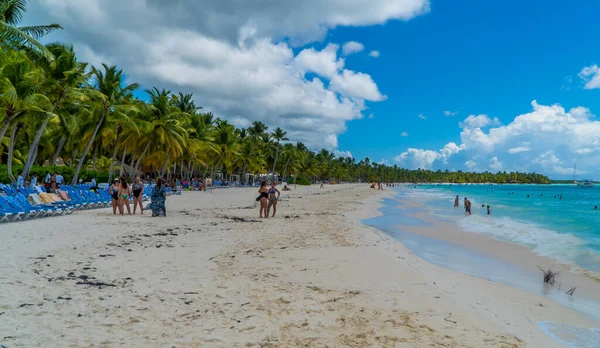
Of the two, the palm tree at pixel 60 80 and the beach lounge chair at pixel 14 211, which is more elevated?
the palm tree at pixel 60 80

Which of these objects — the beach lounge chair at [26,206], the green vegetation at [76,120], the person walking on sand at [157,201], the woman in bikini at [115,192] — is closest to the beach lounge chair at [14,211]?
the beach lounge chair at [26,206]

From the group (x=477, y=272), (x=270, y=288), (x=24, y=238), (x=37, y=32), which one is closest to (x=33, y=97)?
(x=37, y=32)

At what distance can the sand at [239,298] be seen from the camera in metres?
3.78

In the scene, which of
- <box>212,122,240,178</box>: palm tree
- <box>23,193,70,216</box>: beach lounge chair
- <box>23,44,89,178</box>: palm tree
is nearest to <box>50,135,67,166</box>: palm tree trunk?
<box>23,44,89,178</box>: palm tree

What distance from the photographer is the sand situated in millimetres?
3777

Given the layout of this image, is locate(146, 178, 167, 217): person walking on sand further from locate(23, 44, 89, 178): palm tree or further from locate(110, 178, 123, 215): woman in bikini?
locate(23, 44, 89, 178): palm tree

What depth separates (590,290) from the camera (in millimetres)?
7762

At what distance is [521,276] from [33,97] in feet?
72.2

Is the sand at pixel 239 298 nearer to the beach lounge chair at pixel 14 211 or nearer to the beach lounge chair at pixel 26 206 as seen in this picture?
the beach lounge chair at pixel 14 211

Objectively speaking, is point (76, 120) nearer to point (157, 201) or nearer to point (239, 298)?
point (157, 201)

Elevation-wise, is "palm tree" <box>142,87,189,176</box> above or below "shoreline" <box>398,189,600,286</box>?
above

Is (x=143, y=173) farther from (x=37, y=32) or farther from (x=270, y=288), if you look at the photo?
(x=270, y=288)

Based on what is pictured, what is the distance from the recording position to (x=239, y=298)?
4895 millimetres

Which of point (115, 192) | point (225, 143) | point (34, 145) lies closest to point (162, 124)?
point (34, 145)
